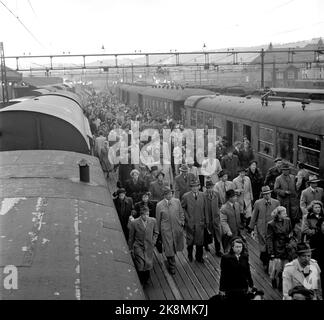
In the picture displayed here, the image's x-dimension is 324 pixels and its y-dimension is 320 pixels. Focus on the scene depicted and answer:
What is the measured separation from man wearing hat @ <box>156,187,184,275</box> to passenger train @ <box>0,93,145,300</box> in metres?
1.46

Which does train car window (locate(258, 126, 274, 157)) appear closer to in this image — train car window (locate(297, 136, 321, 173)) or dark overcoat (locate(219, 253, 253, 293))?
train car window (locate(297, 136, 321, 173))

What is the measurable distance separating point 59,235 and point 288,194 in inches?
244

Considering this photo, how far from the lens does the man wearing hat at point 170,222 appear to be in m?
8.41

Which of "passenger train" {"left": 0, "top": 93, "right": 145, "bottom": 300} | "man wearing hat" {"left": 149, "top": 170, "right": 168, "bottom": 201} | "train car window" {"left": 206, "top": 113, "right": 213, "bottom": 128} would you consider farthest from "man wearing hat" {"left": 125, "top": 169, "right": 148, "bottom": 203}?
"train car window" {"left": 206, "top": 113, "right": 213, "bottom": 128}

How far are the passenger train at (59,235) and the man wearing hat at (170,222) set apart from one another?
1.46 metres

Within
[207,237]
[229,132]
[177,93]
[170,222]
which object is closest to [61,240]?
[170,222]

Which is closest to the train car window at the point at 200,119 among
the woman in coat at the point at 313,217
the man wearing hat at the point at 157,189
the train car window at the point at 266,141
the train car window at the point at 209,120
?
the train car window at the point at 209,120

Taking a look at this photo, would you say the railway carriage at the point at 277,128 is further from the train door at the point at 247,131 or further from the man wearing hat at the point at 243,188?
the man wearing hat at the point at 243,188

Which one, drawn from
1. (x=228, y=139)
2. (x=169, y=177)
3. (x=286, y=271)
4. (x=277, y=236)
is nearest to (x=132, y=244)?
(x=277, y=236)

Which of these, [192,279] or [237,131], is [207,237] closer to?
[192,279]

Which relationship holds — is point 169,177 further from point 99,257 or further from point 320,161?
point 99,257

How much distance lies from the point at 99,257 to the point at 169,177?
30.3 feet

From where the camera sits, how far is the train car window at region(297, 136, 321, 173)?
10.5 m
